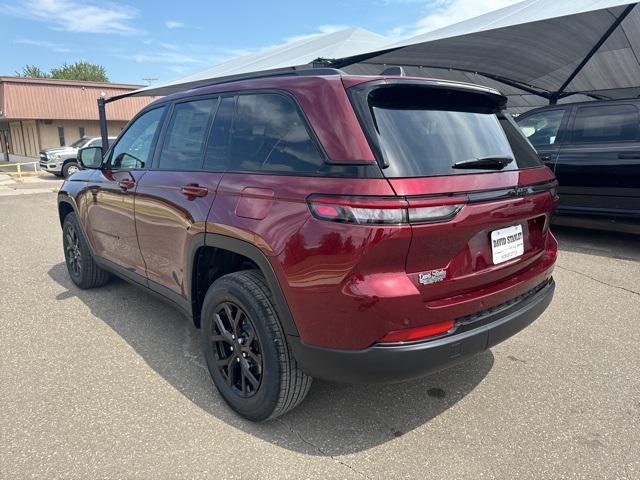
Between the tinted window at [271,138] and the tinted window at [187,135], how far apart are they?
0.32 m

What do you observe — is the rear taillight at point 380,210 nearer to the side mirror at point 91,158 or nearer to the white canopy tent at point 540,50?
the side mirror at point 91,158

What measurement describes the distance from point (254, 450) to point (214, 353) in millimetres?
627

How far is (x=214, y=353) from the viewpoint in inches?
102

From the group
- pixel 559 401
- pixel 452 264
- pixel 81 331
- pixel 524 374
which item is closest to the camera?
pixel 452 264

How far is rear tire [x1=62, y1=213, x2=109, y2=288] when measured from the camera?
168 inches

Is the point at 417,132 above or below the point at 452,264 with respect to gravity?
above

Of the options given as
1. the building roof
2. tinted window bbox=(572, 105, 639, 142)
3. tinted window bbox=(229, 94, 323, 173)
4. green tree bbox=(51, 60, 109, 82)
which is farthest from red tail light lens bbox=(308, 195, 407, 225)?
green tree bbox=(51, 60, 109, 82)

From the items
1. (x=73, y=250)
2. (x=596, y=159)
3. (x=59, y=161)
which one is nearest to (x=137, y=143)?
(x=73, y=250)

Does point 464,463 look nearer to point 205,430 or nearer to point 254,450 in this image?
point 254,450

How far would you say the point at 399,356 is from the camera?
1.87 metres

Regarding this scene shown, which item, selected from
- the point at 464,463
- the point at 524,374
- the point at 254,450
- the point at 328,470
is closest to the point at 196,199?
the point at 254,450

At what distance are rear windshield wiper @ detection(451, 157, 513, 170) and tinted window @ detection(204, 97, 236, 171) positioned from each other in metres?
1.28

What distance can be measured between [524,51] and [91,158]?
915 centimetres

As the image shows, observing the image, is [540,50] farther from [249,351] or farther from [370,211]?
[249,351]
